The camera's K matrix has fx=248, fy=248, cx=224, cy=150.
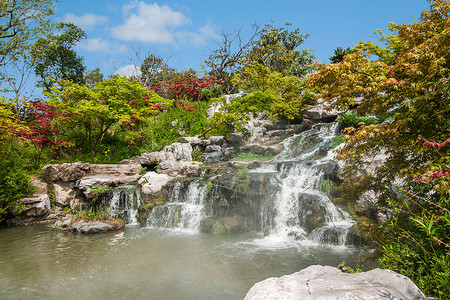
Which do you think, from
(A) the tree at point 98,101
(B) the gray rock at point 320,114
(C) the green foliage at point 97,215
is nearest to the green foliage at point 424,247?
(C) the green foliage at point 97,215

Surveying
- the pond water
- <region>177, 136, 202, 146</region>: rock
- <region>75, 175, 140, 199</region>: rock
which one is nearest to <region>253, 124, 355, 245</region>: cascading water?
the pond water

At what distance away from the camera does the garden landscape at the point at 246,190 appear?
3215mm

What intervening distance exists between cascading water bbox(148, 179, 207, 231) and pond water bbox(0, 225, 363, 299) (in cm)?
78

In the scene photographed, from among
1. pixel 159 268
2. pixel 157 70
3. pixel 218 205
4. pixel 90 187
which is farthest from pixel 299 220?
pixel 157 70

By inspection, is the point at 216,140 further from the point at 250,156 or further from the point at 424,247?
the point at 424,247

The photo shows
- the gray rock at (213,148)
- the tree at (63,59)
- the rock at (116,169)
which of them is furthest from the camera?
the tree at (63,59)

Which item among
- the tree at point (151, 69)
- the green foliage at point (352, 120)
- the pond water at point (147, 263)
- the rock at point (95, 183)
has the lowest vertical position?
the pond water at point (147, 263)

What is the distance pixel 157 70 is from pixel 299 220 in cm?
2353

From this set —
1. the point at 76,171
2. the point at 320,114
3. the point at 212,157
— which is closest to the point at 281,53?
the point at 320,114

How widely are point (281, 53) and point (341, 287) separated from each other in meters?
26.7

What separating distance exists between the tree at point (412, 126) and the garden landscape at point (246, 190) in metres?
0.03

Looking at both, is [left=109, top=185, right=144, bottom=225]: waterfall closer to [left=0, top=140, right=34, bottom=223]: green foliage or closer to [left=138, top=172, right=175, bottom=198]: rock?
[left=138, top=172, right=175, bottom=198]: rock

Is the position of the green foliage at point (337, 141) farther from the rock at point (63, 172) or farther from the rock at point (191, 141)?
the rock at point (63, 172)

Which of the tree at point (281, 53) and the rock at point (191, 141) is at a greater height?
the tree at point (281, 53)
